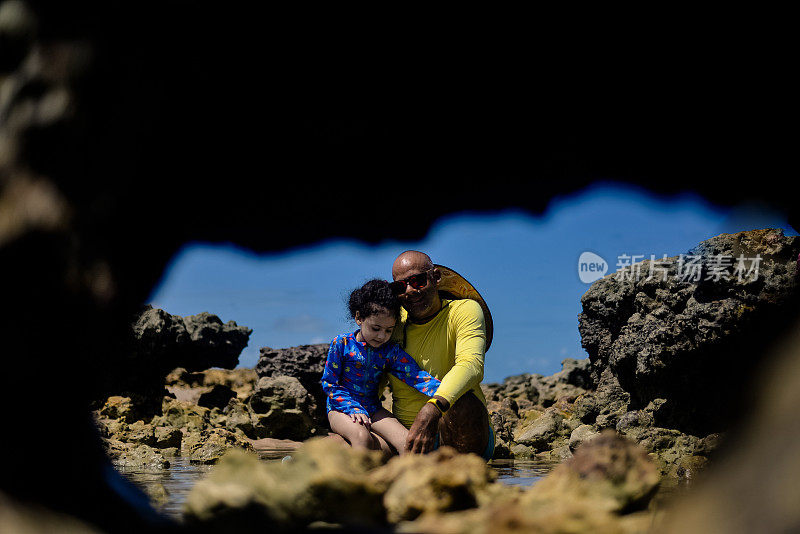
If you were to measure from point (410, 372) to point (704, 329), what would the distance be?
3818 mm

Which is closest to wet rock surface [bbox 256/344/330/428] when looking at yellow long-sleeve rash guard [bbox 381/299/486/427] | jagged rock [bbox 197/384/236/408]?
jagged rock [bbox 197/384/236/408]

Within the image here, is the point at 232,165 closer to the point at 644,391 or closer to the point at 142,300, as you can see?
the point at 142,300

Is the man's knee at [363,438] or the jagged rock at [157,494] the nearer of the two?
the jagged rock at [157,494]

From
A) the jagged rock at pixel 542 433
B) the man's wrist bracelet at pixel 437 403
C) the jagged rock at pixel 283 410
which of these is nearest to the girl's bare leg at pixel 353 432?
the man's wrist bracelet at pixel 437 403

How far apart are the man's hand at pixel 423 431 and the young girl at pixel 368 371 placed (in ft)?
1.37

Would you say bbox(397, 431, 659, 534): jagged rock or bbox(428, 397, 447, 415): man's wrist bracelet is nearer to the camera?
bbox(397, 431, 659, 534): jagged rock

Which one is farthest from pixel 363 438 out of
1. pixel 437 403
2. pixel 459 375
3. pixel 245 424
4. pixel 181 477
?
pixel 245 424

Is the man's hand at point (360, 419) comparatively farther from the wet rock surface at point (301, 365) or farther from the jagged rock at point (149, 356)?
the jagged rock at point (149, 356)

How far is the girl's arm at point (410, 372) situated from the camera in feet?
15.1

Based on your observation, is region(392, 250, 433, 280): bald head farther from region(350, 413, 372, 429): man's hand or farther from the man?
region(350, 413, 372, 429): man's hand

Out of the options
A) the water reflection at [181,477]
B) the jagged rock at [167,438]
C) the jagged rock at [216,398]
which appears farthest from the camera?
the jagged rock at [216,398]

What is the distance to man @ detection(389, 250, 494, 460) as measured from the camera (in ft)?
14.3

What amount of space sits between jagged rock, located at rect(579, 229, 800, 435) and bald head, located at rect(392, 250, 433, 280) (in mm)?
3661

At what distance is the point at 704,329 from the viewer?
6.68 metres
